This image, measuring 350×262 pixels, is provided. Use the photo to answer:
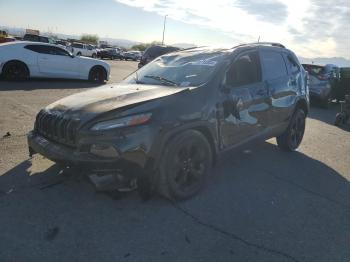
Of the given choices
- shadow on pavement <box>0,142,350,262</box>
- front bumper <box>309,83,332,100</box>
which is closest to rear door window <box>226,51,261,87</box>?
shadow on pavement <box>0,142,350,262</box>

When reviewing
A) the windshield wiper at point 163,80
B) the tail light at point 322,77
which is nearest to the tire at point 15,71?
the windshield wiper at point 163,80

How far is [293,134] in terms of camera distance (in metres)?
7.33

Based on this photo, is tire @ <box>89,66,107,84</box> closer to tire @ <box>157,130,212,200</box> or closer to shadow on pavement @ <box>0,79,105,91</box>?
shadow on pavement @ <box>0,79,105,91</box>

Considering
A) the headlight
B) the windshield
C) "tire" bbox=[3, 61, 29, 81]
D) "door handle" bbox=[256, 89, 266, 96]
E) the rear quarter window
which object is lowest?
"tire" bbox=[3, 61, 29, 81]

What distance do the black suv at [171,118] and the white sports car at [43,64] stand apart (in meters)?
9.18

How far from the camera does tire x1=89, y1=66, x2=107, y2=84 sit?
53.1 ft

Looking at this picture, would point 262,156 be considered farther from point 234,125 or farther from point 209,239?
point 209,239

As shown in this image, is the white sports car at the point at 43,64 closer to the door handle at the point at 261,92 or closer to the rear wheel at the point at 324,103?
the rear wheel at the point at 324,103

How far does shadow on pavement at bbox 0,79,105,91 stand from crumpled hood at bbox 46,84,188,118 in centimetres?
825

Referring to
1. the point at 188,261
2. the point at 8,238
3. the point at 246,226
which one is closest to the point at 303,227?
the point at 246,226

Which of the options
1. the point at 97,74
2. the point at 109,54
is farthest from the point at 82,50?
the point at 97,74

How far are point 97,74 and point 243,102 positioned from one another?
11893 mm

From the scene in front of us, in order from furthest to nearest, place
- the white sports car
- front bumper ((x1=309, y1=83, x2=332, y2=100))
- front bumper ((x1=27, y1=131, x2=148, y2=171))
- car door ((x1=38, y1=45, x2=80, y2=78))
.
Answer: front bumper ((x1=309, y1=83, x2=332, y2=100)), car door ((x1=38, y1=45, x2=80, y2=78)), the white sports car, front bumper ((x1=27, y1=131, x2=148, y2=171))

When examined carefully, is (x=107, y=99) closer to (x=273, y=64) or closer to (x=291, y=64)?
(x=273, y=64)
